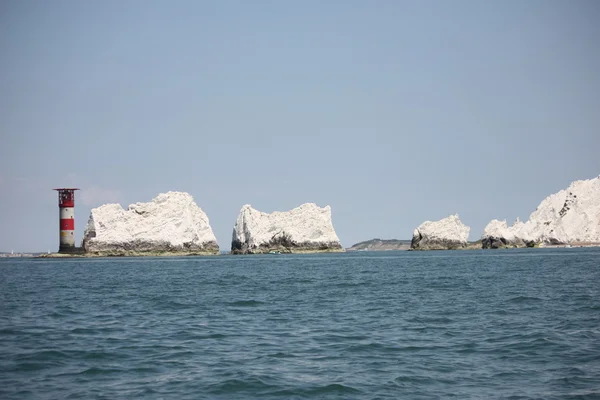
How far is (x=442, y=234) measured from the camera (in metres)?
148

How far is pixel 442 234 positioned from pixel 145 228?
68198mm

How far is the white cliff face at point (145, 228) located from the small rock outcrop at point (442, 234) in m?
55.9

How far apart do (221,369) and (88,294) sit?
19.6 meters

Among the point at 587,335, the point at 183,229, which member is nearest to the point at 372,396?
the point at 587,335

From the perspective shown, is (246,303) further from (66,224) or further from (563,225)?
(563,225)

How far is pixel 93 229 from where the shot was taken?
112125 mm

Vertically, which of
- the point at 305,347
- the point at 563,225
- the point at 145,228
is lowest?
the point at 305,347

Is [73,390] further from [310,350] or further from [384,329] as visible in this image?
[384,329]

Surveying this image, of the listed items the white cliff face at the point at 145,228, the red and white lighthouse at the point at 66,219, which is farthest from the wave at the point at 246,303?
the white cliff face at the point at 145,228

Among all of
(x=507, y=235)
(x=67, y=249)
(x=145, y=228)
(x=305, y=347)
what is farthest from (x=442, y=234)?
(x=305, y=347)

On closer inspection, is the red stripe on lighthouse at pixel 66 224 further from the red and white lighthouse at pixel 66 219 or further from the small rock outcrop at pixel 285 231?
the small rock outcrop at pixel 285 231

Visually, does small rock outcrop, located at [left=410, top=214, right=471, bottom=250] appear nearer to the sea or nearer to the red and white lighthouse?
the red and white lighthouse

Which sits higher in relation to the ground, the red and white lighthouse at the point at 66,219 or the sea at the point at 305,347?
the red and white lighthouse at the point at 66,219

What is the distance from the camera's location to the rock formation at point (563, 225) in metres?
145
